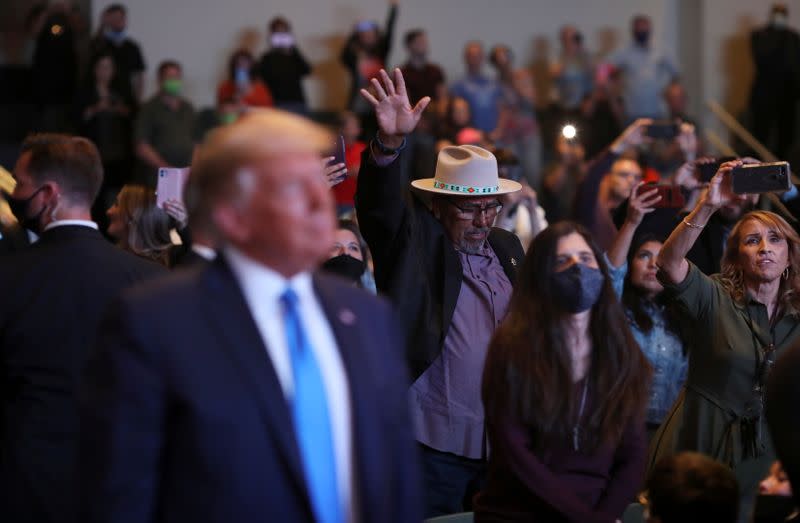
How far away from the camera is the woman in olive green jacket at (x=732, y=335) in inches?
155

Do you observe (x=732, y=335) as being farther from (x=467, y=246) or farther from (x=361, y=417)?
(x=361, y=417)

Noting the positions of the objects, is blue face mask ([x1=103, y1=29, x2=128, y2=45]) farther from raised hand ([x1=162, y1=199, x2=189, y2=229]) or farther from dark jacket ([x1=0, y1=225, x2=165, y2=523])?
dark jacket ([x1=0, y1=225, x2=165, y2=523])

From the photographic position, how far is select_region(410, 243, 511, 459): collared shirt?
3.99 meters

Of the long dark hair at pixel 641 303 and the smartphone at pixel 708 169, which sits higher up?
the smartphone at pixel 708 169

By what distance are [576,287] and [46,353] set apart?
1438 millimetres

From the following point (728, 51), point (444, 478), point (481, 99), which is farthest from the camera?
point (728, 51)

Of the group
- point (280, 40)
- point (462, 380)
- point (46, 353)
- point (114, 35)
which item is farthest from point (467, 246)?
point (280, 40)

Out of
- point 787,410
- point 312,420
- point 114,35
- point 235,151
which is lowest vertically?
point 787,410

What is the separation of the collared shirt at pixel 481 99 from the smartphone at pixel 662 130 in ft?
13.0

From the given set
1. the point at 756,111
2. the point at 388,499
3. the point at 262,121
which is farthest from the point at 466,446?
the point at 756,111

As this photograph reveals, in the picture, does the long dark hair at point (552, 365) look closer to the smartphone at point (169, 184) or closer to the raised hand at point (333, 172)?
the raised hand at point (333, 172)

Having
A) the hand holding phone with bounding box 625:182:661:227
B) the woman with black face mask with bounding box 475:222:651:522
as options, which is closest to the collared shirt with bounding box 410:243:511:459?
the hand holding phone with bounding box 625:182:661:227

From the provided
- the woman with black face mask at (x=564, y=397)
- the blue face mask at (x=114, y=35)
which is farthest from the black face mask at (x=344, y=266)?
the blue face mask at (x=114, y=35)

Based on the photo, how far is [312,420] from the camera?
7.01ft
